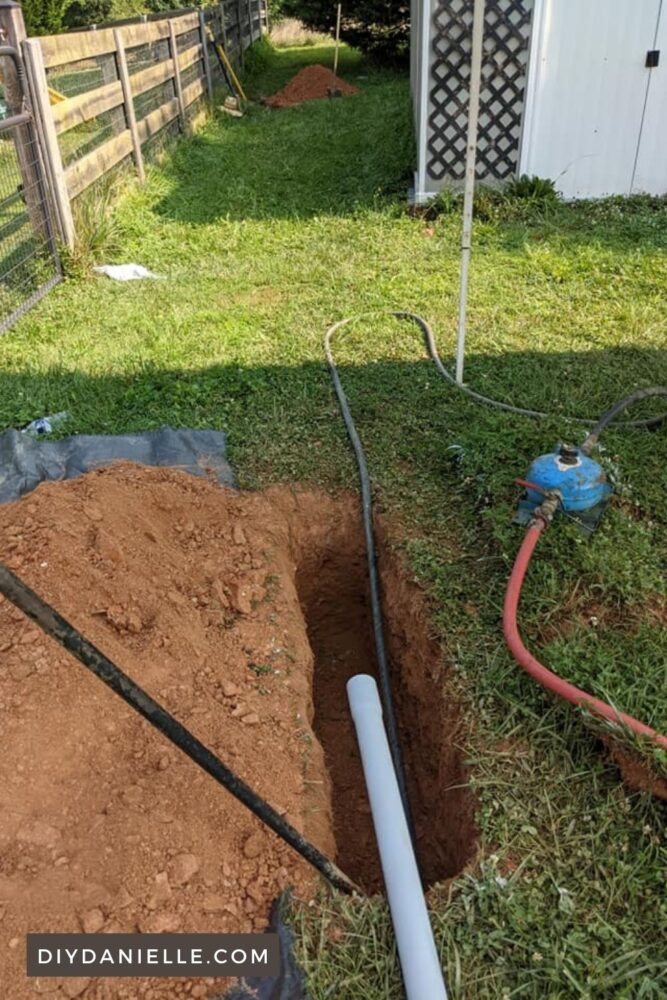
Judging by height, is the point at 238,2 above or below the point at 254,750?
above

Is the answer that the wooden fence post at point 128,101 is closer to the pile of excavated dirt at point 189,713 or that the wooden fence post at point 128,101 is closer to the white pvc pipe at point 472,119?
the white pvc pipe at point 472,119

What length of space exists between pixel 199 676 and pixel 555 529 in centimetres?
131

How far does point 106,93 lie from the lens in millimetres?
6547

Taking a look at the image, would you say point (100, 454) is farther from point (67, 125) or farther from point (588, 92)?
point (588, 92)

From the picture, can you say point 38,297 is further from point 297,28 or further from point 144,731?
point 297,28

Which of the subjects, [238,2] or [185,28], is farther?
[238,2]

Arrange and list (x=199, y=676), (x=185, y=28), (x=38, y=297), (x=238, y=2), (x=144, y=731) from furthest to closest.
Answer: (x=238, y=2) → (x=185, y=28) → (x=38, y=297) → (x=199, y=676) → (x=144, y=731)

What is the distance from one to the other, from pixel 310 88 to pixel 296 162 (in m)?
5.68

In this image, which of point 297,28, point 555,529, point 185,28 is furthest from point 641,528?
point 297,28

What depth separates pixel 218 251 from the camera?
6.12 metres

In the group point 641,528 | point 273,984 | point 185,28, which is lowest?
point 273,984

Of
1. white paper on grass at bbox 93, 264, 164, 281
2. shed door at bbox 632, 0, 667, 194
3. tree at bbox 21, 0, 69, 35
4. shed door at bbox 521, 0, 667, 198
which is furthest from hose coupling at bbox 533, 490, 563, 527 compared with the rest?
tree at bbox 21, 0, 69, 35

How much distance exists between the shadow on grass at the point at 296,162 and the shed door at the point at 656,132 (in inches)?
84.2

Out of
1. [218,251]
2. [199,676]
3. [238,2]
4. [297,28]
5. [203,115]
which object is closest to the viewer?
[199,676]
